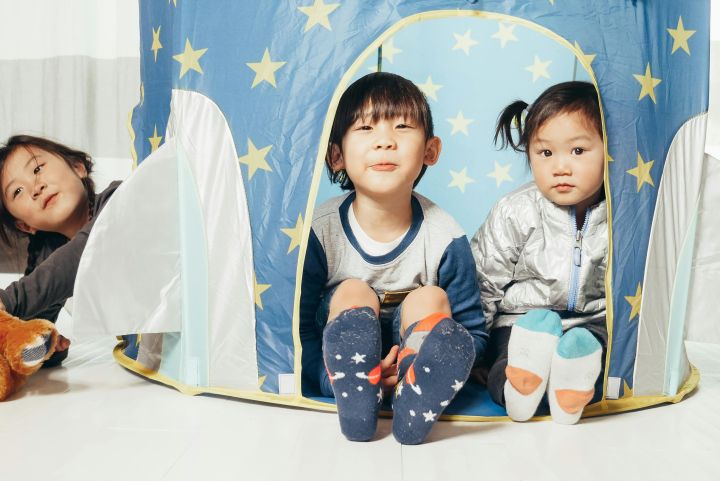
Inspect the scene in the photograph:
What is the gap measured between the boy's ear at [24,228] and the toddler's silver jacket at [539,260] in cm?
112

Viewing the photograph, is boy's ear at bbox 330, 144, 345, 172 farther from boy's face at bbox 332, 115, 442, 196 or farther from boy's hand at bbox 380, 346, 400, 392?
boy's hand at bbox 380, 346, 400, 392

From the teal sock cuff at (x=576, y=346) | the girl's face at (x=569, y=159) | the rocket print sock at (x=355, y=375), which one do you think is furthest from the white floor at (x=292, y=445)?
the girl's face at (x=569, y=159)

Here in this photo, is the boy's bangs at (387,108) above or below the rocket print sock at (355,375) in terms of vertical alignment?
above

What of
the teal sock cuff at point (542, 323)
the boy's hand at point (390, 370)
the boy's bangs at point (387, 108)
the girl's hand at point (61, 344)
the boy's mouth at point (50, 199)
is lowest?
the girl's hand at point (61, 344)

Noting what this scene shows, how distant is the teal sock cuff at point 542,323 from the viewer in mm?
1330

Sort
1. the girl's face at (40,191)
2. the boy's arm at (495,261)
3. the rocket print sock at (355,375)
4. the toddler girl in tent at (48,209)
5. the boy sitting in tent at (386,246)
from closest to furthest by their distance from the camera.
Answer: the rocket print sock at (355,375) < the boy sitting in tent at (386,246) < the boy's arm at (495,261) < the toddler girl in tent at (48,209) < the girl's face at (40,191)

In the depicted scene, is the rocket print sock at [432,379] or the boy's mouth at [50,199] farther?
the boy's mouth at [50,199]

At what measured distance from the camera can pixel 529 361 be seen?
52.1 inches

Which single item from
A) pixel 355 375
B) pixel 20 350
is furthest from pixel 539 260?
pixel 20 350

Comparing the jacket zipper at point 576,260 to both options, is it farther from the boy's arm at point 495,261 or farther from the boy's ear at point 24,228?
the boy's ear at point 24,228

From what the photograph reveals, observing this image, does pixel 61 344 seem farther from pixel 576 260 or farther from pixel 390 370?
pixel 576 260

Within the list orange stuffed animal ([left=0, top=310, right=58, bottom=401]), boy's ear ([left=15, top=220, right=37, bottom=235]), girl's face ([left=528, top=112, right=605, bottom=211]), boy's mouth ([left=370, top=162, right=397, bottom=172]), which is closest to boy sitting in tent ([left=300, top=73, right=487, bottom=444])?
boy's mouth ([left=370, top=162, right=397, bottom=172])

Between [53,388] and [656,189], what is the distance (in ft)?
4.28

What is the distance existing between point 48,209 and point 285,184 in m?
0.79
